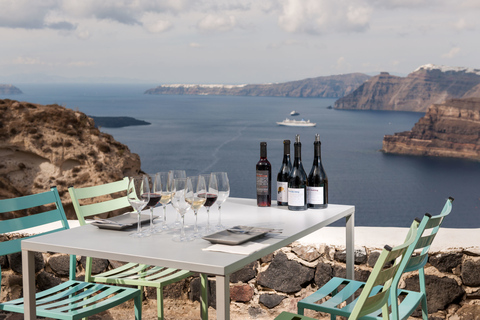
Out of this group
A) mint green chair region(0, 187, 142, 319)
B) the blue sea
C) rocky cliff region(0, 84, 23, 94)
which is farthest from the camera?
rocky cliff region(0, 84, 23, 94)

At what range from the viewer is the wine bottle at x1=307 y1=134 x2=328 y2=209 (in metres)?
2.02

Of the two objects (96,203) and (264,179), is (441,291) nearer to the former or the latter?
(264,179)

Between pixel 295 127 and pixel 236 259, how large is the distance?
173ft

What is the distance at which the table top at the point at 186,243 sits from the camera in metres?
1.32

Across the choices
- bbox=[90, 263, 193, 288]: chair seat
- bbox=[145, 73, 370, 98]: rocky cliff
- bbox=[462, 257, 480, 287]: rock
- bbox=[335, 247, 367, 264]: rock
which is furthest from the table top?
bbox=[145, 73, 370, 98]: rocky cliff

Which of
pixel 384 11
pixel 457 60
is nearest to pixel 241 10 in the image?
pixel 384 11

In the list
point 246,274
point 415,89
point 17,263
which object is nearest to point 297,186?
point 246,274

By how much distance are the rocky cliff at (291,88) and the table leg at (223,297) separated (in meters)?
55.5

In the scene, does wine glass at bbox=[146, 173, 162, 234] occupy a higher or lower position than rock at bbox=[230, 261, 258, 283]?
higher

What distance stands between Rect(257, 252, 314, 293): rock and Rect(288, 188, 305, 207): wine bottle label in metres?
0.64

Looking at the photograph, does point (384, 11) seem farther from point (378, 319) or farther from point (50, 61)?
point (378, 319)

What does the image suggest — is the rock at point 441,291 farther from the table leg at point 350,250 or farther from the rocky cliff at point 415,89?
the rocky cliff at point 415,89

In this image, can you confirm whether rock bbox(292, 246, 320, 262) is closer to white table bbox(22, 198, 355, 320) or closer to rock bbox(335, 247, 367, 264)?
rock bbox(335, 247, 367, 264)

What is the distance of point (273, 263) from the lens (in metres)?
2.56
